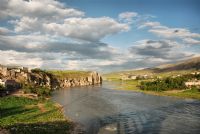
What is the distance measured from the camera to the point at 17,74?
18638cm

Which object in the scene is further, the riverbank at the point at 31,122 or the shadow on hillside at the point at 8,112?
the shadow on hillside at the point at 8,112

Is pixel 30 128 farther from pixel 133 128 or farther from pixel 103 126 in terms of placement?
pixel 133 128

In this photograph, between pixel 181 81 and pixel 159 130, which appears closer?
pixel 159 130

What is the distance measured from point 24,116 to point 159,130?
34125mm

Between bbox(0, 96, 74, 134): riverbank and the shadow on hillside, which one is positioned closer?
bbox(0, 96, 74, 134): riverbank

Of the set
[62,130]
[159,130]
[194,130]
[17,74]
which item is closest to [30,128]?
[62,130]

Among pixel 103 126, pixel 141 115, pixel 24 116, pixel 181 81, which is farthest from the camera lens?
pixel 181 81

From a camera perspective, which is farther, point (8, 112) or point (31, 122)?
point (8, 112)

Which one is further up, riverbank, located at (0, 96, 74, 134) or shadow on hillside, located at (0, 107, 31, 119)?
shadow on hillside, located at (0, 107, 31, 119)

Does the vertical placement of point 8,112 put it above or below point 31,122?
above

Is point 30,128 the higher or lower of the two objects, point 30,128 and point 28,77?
the lower

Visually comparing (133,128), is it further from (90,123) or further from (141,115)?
(141,115)

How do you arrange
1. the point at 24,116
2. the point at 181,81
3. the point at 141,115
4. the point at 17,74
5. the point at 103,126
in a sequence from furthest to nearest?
the point at 181,81
the point at 17,74
the point at 141,115
the point at 24,116
the point at 103,126

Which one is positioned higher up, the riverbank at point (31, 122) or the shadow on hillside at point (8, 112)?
the shadow on hillside at point (8, 112)
